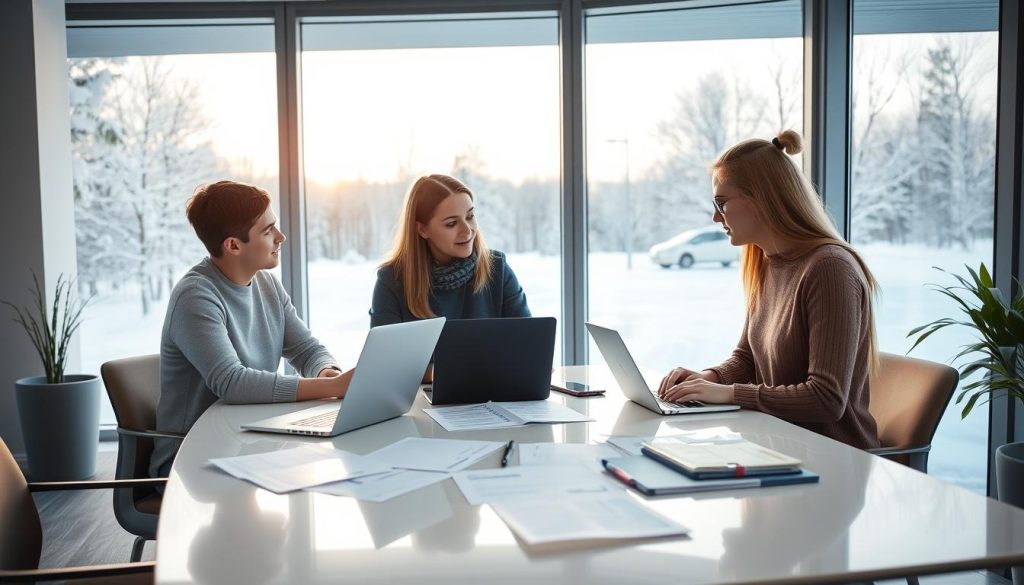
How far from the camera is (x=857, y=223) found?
3.76 meters

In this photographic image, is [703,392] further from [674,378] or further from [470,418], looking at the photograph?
[470,418]

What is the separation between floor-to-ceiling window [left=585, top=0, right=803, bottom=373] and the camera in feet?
13.6

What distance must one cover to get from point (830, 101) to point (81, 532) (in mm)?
3513

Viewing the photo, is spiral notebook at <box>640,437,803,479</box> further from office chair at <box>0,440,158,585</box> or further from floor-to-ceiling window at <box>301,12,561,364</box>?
floor-to-ceiling window at <box>301,12,561,364</box>

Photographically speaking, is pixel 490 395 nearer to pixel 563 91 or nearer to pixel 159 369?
pixel 159 369

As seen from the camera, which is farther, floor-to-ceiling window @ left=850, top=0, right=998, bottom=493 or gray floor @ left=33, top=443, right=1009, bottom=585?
floor-to-ceiling window @ left=850, top=0, right=998, bottom=493

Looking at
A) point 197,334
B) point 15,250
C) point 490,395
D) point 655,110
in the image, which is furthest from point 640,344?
point 15,250

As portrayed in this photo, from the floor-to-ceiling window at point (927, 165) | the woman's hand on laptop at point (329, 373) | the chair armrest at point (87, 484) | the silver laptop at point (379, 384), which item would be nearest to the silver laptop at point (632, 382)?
the silver laptop at point (379, 384)

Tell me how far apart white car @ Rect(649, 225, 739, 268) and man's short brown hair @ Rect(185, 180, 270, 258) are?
2353 mm

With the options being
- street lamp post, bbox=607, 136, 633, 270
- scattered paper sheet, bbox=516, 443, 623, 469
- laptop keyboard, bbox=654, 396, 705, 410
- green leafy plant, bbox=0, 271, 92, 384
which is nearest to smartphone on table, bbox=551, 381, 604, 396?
laptop keyboard, bbox=654, 396, 705, 410

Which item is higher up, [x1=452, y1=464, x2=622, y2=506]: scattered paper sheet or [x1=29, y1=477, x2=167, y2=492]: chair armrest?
[x1=452, y1=464, x2=622, y2=506]: scattered paper sheet

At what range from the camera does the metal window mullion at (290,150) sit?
4.32 meters

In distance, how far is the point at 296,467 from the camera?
1556 mm

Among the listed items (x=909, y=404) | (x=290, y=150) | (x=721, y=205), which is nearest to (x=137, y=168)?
(x=290, y=150)
